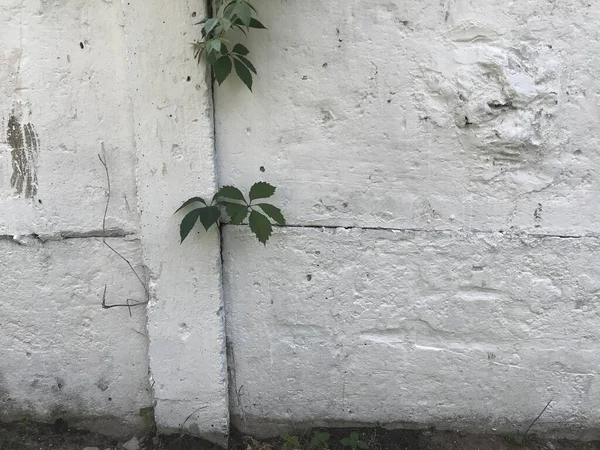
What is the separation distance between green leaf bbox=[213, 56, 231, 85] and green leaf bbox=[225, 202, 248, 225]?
498mm

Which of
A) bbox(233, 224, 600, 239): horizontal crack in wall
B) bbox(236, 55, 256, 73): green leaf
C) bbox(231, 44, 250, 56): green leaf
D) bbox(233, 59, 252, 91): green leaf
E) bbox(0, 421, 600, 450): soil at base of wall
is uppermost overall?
bbox(231, 44, 250, 56): green leaf

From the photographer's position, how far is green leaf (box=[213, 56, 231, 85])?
1.90 metres

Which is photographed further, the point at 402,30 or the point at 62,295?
the point at 62,295

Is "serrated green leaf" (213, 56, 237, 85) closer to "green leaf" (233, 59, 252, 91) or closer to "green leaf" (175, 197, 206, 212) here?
"green leaf" (233, 59, 252, 91)

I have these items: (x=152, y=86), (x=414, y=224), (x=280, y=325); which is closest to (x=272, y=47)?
(x=152, y=86)

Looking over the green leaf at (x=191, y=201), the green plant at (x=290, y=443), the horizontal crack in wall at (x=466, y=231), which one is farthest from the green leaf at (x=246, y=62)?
the green plant at (x=290, y=443)

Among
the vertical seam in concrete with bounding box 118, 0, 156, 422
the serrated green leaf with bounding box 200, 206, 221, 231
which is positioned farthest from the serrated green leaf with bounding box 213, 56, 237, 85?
the serrated green leaf with bounding box 200, 206, 221, 231

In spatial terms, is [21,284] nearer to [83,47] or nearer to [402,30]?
[83,47]

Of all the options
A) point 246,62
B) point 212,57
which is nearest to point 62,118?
point 212,57

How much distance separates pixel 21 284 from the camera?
229cm

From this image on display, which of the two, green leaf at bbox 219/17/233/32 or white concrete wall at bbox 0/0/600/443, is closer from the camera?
green leaf at bbox 219/17/233/32

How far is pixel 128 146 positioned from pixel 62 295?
0.77 meters

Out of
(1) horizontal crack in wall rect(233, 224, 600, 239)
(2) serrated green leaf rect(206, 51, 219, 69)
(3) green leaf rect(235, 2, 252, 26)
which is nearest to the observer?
(3) green leaf rect(235, 2, 252, 26)

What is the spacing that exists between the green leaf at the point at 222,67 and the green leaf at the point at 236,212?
0.50 meters
